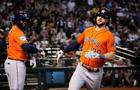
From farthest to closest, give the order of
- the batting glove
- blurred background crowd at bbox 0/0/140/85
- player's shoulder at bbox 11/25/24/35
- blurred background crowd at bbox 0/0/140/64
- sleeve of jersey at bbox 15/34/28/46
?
blurred background crowd at bbox 0/0/140/64
blurred background crowd at bbox 0/0/140/85
player's shoulder at bbox 11/25/24/35
sleeve of jersey at bbox 15/34/28/46
the batting glove

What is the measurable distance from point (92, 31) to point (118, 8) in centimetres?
1247

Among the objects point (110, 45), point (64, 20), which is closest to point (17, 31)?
point (110, 45)

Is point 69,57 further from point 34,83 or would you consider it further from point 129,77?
point 129,77

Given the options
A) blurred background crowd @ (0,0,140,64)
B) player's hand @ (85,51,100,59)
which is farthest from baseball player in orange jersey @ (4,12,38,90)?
blurred background crowd @ (0,0,140,64)

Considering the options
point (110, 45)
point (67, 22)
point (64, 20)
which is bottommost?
point (110, 45)

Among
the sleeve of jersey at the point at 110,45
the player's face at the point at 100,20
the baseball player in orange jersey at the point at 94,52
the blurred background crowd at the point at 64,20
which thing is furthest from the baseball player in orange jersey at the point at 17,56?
the blurred background crowd at the point at 64,20

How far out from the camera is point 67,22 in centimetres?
1305

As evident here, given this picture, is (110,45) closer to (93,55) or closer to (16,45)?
(93,55)

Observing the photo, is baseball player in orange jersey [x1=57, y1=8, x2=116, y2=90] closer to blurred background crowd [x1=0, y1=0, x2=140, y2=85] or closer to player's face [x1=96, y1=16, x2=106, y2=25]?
player's face [x1=96, y1=16, x2=106, y2=25]

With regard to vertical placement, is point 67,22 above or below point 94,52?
above

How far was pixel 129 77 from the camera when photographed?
9992 mm

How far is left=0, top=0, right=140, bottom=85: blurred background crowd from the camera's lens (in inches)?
429

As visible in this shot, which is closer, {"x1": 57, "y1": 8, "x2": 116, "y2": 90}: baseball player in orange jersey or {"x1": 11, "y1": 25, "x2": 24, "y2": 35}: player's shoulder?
{"x1": 57, "y1": 8, "x2": 116, "y2": 90}: baseball player in orange jersey

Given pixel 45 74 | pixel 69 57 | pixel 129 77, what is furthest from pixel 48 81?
pixel 129 77
